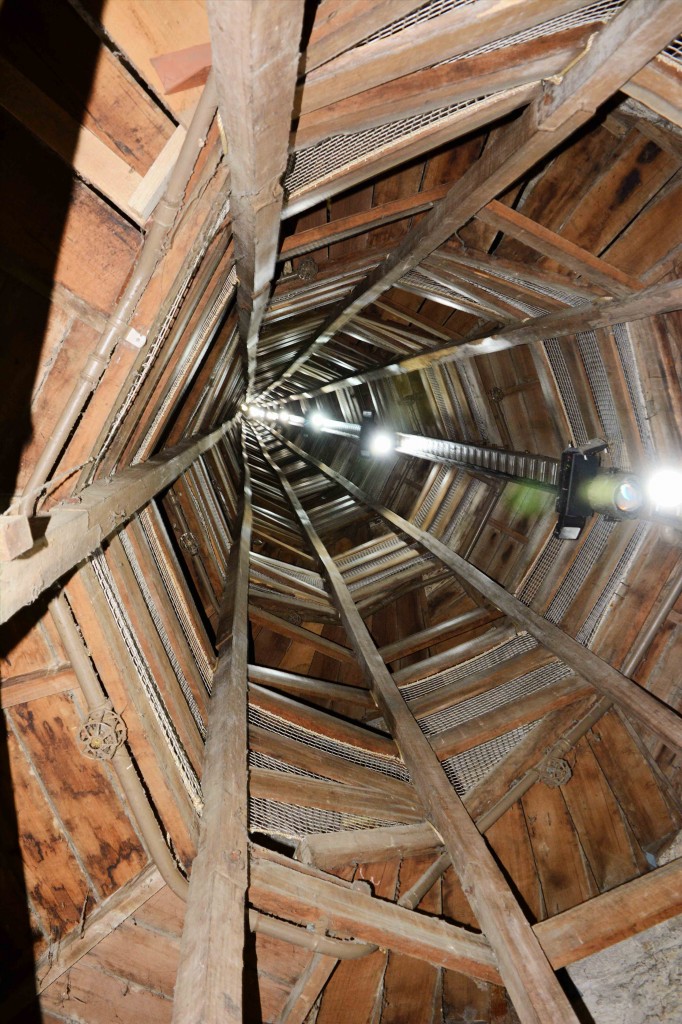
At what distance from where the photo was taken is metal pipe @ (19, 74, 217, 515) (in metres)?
2.03

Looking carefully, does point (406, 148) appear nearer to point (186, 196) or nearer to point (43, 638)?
point (186, 196)

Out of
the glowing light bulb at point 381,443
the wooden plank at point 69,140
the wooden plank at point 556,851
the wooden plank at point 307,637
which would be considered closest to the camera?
the wooden plank at point 69,140

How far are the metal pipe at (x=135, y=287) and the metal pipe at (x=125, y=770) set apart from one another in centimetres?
56

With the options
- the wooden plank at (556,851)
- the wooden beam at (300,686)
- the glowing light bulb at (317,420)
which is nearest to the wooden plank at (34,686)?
the wooden beam at (300,686)

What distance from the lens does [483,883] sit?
2471 millimetres

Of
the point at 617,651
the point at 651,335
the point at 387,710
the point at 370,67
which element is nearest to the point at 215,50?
the point at 370,67

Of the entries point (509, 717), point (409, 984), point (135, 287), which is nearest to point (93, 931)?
point (409, 984)

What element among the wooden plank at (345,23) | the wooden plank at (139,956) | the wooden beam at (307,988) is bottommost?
the wooden plank at (139,956)

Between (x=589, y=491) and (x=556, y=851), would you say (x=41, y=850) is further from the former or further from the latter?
(x=589, y=491)

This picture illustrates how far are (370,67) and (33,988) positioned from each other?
11.8ft

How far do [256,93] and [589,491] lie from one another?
3.48 metres

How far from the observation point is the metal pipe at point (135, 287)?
203cm

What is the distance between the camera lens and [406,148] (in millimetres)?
2992

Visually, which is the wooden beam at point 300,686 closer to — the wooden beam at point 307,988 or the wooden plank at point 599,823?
the wooden plank at point 599,823
